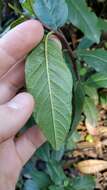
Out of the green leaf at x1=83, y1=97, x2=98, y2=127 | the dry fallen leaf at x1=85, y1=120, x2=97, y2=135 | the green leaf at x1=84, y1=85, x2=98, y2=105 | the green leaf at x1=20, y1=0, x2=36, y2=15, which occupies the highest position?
the green leaf at x1=20, y1=0, x2=36, y2=15

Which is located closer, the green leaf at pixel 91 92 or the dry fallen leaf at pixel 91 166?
the green leaf at pixel 91 92

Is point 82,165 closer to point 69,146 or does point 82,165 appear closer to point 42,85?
point 69,146

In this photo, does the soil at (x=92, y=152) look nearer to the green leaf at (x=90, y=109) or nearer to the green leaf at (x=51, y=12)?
the green leaf at (x=90, y=109)

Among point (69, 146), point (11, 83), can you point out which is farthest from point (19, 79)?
point (69, 146)

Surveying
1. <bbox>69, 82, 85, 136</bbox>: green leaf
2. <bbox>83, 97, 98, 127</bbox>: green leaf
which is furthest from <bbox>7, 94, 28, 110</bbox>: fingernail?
<bbox>83, 97, 98, 127</bbox>: green leaf

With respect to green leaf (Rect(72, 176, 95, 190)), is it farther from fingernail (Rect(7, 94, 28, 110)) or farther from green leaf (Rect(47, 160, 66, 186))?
fingernail (Rect(7, 94, 28, 110))

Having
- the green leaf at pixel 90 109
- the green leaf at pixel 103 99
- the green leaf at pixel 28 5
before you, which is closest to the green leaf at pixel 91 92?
the green leaf at pixel 90 109

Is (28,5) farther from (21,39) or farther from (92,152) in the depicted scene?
(92,152)
